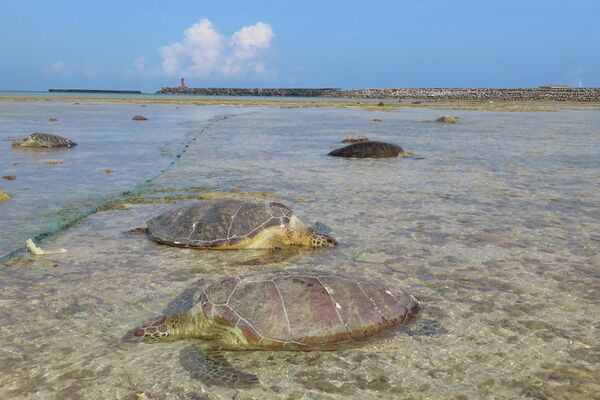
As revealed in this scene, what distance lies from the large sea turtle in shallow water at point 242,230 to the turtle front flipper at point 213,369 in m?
3.15

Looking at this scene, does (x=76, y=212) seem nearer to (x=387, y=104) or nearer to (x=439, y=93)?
(x=387, y=104)

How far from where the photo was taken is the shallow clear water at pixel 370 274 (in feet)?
14.6

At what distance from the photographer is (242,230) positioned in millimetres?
8031

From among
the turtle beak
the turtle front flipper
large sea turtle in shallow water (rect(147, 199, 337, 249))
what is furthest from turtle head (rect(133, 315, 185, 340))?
the turtle beak

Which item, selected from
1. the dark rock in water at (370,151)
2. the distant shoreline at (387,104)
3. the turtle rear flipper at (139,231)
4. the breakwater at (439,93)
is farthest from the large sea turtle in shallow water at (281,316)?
the breakwater at (439,93)

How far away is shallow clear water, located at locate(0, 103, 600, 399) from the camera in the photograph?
4.45 meters

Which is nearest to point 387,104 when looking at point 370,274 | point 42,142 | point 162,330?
point 42,142

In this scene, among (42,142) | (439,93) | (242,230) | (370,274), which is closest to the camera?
(370,274)

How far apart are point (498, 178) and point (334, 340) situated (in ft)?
35.3

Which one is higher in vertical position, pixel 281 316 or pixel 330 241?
pixel 281 316

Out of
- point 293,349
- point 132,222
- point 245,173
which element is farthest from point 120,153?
point 293,349

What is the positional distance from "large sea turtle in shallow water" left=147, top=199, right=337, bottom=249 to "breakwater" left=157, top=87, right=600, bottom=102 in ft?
352

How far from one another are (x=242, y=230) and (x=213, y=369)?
12.0 feet

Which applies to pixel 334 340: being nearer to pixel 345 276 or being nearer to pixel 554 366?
Result: pixel 345 276
